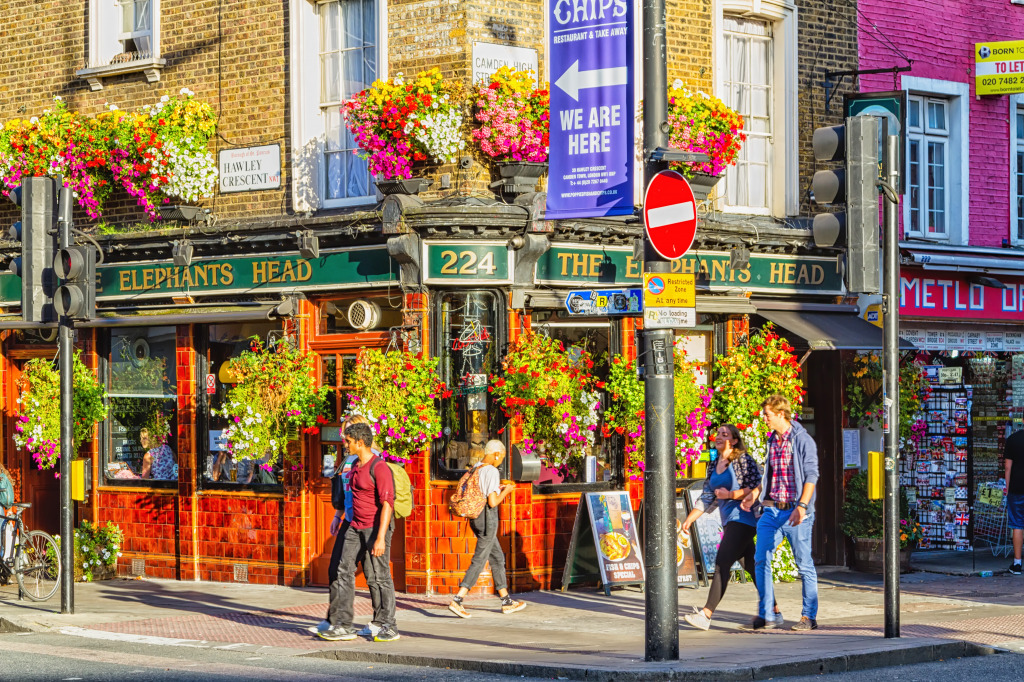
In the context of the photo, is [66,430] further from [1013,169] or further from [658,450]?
[1013,169]

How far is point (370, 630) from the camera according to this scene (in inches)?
478

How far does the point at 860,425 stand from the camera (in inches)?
695

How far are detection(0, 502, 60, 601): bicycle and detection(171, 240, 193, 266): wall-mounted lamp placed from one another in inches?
131

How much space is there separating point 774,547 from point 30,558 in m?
7.25

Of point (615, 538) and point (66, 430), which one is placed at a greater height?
point (66, 430)

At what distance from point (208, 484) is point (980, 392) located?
9.97m

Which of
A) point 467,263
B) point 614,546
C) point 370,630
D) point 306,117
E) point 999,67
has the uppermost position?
point 999,67

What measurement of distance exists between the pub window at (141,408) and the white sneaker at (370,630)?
5420mm

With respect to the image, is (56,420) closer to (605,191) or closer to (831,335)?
(605,191)

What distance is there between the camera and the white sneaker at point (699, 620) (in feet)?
40.5

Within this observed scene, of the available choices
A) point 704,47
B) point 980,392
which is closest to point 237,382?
point 704,47

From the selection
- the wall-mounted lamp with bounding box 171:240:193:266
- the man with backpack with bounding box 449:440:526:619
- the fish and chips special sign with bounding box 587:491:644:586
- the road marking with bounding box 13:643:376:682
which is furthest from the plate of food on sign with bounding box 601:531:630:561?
the wall-mounted lamp with bounding box 171:240:193:266

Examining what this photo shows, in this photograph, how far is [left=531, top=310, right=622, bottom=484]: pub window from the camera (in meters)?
15.4

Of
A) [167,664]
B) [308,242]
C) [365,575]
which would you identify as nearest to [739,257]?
[308,242]
